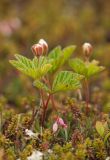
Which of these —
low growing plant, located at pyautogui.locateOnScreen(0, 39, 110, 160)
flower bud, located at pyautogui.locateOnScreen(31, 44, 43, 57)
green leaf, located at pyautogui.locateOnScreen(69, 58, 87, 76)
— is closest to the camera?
low growing plant, located at pyautogui.locateOnScreen(0, 39, 110, 160)

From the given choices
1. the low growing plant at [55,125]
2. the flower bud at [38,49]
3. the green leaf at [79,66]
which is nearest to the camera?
the low growing plant at [55,125]

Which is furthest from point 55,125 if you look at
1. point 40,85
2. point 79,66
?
point 79,66

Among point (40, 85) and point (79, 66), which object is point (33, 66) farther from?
point (79, 66)

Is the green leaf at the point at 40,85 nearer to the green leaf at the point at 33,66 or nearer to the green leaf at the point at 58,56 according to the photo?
the green leaf at the point at 33,66

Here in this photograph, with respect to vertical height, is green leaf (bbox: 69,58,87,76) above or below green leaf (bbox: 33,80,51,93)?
above

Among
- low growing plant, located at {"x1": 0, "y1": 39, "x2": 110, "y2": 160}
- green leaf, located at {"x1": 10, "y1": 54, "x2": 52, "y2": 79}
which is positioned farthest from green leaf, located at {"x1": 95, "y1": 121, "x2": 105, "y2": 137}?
green leaf, located at {"x1": 10, "y1": 54, "x2": 52, "y2": 79}

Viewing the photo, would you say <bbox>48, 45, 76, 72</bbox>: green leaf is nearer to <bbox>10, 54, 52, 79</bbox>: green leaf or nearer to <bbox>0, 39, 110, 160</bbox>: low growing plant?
<bbox>0, 39, 110, 160</bbox>: low growing plant

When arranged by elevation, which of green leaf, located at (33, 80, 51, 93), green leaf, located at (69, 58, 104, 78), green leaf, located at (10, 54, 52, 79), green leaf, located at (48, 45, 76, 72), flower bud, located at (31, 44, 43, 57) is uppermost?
green leaf, located at (48, 45, 76, 72)

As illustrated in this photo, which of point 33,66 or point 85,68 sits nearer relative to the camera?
point 33,66

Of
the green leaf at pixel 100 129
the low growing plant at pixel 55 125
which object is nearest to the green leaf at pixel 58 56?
the low growing plant at pixel 55 125
